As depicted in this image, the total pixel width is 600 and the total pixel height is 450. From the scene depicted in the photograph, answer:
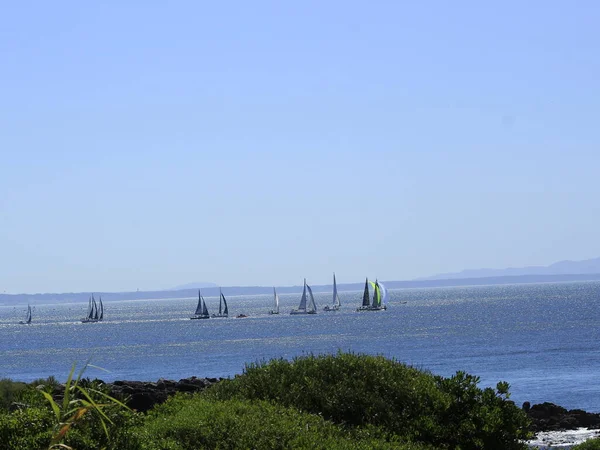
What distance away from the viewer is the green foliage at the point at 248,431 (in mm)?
14328

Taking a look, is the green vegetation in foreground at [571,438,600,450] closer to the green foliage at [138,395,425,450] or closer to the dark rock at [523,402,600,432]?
the green foliage at [138,395,425,450]

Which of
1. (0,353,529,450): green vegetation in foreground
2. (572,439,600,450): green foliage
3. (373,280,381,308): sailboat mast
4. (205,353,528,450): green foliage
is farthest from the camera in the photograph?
(373,280,381,308): sailboat mast

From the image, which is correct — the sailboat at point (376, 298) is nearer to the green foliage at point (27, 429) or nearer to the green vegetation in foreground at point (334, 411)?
the green vegetation in foreground at point (334, 411)

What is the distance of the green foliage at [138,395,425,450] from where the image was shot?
14328 mm

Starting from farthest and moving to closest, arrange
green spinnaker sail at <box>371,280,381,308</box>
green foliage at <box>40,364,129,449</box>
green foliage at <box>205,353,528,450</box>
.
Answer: green spinnaker sail at <box>371,280,381,308</box> < green foliage at <box>205,353,528,450</box> < green foliage at <box>40,364,129,449</box>

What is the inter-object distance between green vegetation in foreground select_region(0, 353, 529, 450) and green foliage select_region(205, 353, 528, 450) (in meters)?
0.02

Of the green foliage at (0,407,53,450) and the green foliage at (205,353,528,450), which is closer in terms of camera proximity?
the green foliage at (0,407,53,450)

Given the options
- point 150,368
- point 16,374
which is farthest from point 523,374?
point 16,374

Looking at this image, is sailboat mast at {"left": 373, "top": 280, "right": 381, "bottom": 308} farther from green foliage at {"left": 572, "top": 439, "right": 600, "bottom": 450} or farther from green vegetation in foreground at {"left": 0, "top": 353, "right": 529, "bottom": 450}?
green vegetation in foreground at {"left": 0, "top": 353, "right": 529, "bottom": 450}

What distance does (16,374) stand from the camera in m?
84.5

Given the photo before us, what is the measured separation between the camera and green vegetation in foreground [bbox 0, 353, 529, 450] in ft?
47.8

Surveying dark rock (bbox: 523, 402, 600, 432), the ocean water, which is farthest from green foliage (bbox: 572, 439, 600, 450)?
the ocean water

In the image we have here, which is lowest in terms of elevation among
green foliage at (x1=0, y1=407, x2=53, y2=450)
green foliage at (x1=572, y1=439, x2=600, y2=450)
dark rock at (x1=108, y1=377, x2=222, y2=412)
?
dark rock at (x1=108, y1=377, x2=222, y2=412)

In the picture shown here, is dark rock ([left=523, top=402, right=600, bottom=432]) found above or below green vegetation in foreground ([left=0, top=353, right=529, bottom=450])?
below
